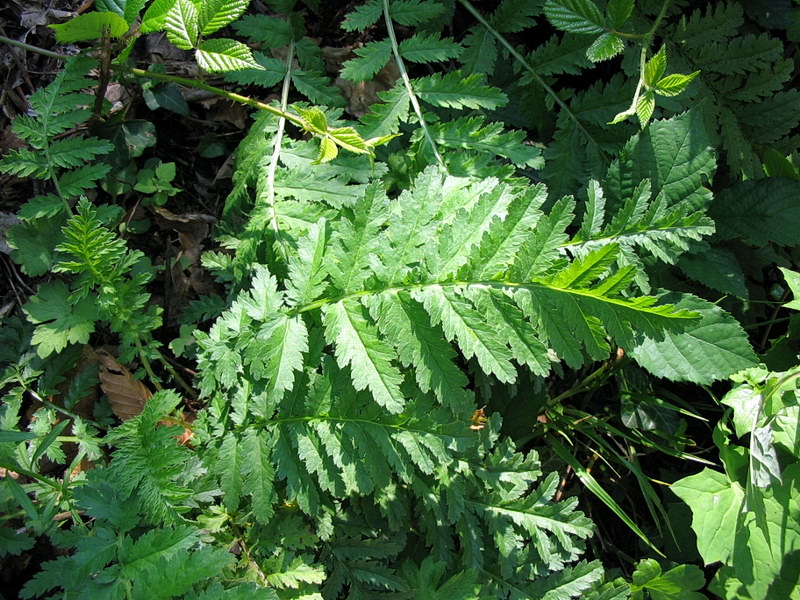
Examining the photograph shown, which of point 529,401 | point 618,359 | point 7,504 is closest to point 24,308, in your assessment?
point 7,504

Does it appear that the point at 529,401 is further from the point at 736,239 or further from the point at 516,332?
the point at 736,239

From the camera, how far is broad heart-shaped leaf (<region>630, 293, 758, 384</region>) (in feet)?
8.32

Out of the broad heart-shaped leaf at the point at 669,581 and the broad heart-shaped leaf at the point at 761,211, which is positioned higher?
the broad heart-shaped leaf at the point at 761,211

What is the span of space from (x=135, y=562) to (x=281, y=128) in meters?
1.75

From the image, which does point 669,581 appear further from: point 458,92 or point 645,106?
point 458,92

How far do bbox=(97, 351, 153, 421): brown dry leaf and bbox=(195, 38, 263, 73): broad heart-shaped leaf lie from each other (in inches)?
54.4

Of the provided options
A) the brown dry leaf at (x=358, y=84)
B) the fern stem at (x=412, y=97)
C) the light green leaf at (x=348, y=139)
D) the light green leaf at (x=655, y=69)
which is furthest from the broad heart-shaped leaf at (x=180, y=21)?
the light green leaf at (x=655, y=69)

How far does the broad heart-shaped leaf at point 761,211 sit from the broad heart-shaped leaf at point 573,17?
1.03m

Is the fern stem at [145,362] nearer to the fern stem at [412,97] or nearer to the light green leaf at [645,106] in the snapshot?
the fern stem at [412,97]

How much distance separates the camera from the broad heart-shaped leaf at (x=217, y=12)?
Answer: 224 centimetres

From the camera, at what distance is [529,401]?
297cm

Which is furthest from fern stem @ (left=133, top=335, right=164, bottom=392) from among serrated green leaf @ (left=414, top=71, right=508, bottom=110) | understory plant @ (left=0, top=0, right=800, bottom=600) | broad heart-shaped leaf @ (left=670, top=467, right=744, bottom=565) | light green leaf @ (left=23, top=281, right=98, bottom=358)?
broad heart-shaped leaf @ (left=670, top=467, right=744, bottom=565)

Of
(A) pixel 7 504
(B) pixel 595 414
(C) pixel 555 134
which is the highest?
(C) pixel 555 134

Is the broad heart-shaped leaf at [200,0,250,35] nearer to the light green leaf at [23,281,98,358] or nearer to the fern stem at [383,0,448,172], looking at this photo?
the fern stem at [383,0,448,172]
